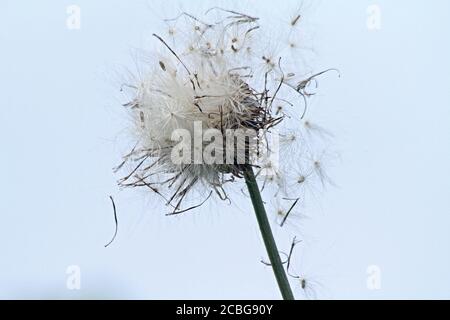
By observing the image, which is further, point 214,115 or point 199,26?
point 199,26

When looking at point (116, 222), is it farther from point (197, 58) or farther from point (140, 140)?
point (197, 58)

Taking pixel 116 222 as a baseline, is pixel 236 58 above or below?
above

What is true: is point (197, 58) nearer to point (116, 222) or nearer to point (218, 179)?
point (218, 179)

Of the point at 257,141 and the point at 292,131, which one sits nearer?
the point at 257,141

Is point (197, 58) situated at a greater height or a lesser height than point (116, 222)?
greater
